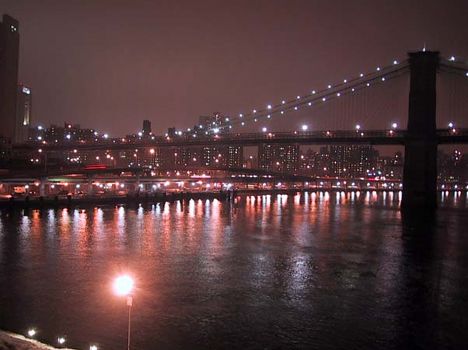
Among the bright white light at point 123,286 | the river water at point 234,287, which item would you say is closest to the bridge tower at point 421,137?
the river water at point 234,287

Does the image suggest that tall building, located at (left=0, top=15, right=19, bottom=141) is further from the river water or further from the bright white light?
the bright white light

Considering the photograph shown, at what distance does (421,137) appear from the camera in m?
56.8

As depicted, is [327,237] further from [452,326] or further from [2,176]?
[2,176]

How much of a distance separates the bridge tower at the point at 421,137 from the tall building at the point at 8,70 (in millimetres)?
121179

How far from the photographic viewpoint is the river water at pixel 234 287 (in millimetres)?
13258

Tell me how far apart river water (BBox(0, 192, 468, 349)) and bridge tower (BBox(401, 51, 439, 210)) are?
75.0ft

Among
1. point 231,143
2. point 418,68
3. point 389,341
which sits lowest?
point 389,341

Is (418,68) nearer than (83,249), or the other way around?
(83,249)

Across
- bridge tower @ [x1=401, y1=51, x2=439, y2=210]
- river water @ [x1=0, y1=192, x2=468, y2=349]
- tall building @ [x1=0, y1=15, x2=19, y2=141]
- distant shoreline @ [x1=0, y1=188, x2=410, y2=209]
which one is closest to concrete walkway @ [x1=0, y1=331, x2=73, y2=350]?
river water @ [x1=0, y1=192, x2=468, y2=349]

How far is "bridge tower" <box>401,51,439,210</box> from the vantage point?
184ft

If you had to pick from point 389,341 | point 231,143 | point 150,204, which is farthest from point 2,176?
point 389,341

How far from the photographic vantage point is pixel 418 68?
2282 inches

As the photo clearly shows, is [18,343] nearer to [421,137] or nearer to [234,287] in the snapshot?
[234,287]

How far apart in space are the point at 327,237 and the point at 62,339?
23445mm
